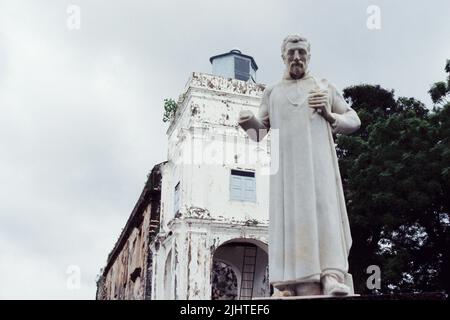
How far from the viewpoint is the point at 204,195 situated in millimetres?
18297

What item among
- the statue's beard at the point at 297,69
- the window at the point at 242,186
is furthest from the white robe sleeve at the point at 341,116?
the window at the point at 242,186

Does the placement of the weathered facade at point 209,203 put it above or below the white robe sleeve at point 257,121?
above

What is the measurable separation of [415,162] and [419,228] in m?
1.95

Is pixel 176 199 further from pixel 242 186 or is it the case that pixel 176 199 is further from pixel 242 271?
pixel 242 271

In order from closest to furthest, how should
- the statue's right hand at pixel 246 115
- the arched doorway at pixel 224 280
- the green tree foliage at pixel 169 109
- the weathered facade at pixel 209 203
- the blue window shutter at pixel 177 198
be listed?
the statue's right hand at pixel 246 115 → the weathered facade at pixel 209 203 → the blue window shutter at pixel 177 198 → the arched doorway at pixel 224 280 → the green tree foliage at pixel 169 109

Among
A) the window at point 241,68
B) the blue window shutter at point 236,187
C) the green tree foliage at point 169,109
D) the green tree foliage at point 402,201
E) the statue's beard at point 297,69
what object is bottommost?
the statue's beard at point 297,69

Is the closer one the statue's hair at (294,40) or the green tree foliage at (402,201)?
the statue's hair at (294,40)

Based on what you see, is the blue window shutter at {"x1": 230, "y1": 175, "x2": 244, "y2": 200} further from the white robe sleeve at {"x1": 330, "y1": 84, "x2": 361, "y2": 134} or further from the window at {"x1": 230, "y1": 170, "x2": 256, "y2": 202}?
the white robe sleeve at {"x1": 330, "y1": 84, "x2": 361, "y2": 134}

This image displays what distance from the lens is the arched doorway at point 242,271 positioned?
64.3ft

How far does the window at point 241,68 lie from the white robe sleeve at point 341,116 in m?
18.3

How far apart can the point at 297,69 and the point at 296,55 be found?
11 centimetres

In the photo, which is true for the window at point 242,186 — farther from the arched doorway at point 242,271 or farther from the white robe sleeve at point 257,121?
the white robe sleeve at point 257,121

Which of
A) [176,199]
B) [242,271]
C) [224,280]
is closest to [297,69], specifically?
[176,199]
